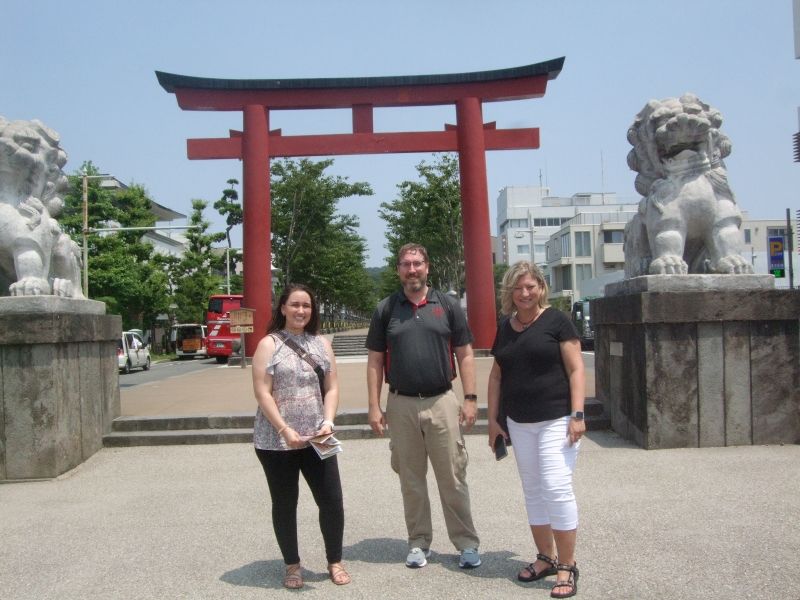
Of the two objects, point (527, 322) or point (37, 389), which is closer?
point (527, 322)

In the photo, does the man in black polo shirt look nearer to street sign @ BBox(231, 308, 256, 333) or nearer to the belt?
the belt

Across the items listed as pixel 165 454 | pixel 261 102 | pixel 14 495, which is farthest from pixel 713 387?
pixel 261 102

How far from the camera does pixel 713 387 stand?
6.12 m

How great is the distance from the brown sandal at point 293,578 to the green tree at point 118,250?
25.3 metres

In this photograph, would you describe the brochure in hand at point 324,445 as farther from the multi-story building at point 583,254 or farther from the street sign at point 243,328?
the multi-story building at point 583,254

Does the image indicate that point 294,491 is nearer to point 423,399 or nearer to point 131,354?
point 423,399

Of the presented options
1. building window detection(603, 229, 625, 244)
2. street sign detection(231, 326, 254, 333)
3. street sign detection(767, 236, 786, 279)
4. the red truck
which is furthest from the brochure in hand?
building window detection(603, 229, 625, 244)

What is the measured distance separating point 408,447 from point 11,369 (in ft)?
12.9

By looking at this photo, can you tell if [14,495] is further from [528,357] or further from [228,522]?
[528,357]

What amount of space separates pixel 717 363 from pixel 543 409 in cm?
340

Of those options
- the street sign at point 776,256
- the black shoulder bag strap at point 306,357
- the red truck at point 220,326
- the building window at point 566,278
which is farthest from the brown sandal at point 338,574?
the building window at point 566,278

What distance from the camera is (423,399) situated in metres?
3.73

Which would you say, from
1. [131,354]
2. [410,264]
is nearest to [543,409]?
[410,264]

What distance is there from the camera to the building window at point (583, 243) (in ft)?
184
